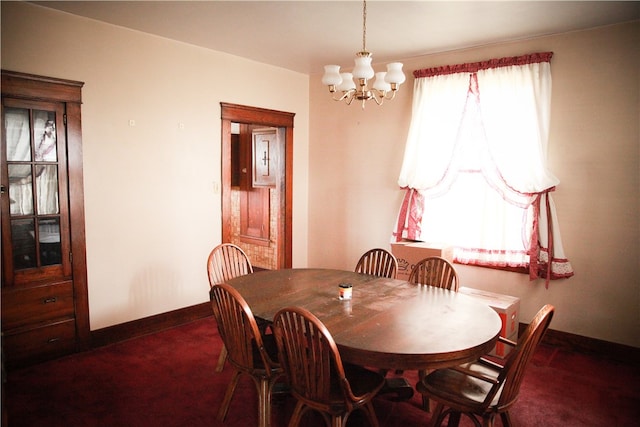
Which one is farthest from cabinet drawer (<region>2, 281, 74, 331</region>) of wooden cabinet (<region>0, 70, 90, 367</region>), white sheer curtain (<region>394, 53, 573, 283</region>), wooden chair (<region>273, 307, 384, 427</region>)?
white sheer curtain (<region>394, 53, 573, 283</region>)

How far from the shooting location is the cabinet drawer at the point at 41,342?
10.3 feet

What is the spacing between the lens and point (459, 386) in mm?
2152

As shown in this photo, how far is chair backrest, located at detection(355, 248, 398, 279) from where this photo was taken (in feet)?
11.0

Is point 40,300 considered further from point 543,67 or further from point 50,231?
point 543,67

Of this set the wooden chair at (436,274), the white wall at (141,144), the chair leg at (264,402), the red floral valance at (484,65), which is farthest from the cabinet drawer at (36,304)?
the red floral valance at (484,65)

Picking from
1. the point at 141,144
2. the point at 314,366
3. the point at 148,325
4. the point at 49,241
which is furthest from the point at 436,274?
the point at 49,241

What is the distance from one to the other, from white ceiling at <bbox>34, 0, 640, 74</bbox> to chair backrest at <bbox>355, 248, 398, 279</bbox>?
6.02ft

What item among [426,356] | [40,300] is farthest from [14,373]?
[426,356]

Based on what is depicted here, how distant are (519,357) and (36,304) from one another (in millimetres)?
3343

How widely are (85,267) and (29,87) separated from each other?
4.71 ft

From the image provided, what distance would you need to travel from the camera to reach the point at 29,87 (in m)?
3.13

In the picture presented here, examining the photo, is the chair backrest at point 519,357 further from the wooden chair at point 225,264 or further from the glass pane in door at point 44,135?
the glass pane in door at point 44,135

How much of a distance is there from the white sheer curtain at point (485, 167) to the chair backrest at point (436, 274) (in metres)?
1.07

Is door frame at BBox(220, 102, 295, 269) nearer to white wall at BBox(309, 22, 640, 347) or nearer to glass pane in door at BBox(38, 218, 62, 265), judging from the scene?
glass pane in door at BBox(38, 218, 62, 265)
